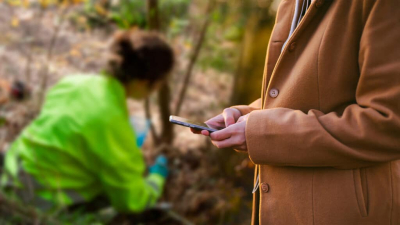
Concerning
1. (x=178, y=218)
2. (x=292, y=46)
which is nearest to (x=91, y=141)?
(x=178, y=218)

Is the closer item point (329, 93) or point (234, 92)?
point (329, 93)

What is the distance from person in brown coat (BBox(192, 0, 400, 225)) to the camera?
91cm

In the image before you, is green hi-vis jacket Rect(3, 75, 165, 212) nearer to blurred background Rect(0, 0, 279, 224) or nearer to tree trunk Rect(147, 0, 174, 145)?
blurred background Rect(0, 0, 279, 224)

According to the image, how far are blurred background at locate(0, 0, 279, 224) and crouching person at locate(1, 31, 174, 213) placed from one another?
0.62 feet

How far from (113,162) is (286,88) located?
1782 millimetres

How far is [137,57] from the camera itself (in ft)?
9.06

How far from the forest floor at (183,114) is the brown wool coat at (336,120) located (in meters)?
1.24

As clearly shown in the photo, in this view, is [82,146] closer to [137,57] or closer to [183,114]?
[137,57]

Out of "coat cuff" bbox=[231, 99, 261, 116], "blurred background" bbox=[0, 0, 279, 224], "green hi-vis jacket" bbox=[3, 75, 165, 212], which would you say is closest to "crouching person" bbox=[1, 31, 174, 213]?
"green hi-vis jacket" bbox=[3, 75, 165, 212]

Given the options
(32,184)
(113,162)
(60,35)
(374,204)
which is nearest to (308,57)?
(374,204)

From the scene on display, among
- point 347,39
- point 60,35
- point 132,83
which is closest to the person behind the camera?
point 347,39

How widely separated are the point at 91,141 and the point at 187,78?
1592 mm

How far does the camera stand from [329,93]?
3.29 ft

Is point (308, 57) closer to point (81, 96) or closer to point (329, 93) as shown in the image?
point (329, 93)
